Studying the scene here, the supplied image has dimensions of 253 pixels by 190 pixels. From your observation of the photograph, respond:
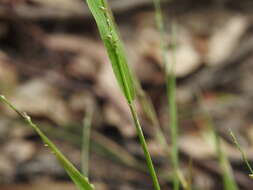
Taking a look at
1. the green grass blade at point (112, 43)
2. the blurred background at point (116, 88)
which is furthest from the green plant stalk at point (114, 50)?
the blurred background at point (116, 88)

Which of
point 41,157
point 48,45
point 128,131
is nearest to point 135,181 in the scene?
point 128,131

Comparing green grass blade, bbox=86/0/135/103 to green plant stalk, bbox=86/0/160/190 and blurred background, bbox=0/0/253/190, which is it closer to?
green plant stalk, bbox=86/0/160/190

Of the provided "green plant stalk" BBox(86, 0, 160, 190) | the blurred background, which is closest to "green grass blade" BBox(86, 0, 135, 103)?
"green plant stalk" BBox(86, 0, 160, 190)

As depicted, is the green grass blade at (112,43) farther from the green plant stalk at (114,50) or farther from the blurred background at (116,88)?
the blurred background at (116,88)

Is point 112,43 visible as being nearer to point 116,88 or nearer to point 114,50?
point 114,50

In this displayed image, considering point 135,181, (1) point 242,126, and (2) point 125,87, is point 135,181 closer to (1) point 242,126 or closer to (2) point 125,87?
(1) point 242,126

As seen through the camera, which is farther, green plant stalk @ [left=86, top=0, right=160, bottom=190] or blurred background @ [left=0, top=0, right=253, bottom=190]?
blurred background @ [left=0, top=0, right=253, bottom=190]
